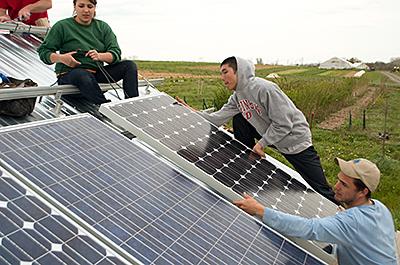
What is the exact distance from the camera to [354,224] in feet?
14.5

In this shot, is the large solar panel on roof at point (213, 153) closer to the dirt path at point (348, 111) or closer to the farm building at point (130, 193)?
the farm building at point (130, 193)

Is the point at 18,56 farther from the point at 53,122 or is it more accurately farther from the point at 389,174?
the point at 389,174

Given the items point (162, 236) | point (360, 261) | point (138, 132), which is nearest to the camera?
point (162, 236)

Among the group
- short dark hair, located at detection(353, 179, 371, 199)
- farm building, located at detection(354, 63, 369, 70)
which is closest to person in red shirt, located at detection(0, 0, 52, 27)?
short dark hair, located at detection(353, 179, 371, 199)

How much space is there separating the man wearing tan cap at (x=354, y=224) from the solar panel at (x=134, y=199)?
9.5 inches

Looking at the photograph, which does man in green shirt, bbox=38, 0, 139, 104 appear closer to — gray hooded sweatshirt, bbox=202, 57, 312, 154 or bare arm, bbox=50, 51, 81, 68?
bare arm, bbox=50, 51, 81, 68

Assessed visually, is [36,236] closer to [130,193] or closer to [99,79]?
[130,193]

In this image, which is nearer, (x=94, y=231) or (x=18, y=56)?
(x=94, y=231)

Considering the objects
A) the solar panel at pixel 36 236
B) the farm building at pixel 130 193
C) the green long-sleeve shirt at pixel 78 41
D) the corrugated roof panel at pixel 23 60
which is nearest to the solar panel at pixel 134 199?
the farm building at pixel 130 193

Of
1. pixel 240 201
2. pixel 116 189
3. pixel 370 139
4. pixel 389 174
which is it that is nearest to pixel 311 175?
pixel 240 201

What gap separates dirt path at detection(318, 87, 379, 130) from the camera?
23.5m

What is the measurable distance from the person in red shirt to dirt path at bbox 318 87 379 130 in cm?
1526

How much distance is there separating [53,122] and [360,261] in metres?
3.13

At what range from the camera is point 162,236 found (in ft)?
12.5
